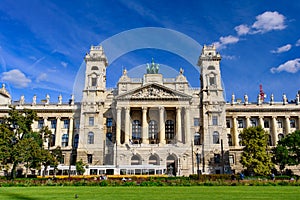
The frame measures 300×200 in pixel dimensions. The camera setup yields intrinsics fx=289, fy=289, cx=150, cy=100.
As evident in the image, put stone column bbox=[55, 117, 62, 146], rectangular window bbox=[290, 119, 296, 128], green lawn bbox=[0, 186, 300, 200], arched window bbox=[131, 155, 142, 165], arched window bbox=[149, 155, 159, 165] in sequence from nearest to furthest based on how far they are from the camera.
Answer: green lawn bbox=[0, 186, 300, 200] → arched window bbox=[131, 155, 142, 165] → arched window bbox=[149, 155, 159, 165] → stone column bbox=[55, 117, 62, 146] → rectangular window bbox=[290, 119, 296, 128]

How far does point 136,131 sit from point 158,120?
6.37 metres

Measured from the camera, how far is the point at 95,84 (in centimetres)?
7594

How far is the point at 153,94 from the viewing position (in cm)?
6969

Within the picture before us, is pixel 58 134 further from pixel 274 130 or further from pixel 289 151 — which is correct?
pixel 274 130

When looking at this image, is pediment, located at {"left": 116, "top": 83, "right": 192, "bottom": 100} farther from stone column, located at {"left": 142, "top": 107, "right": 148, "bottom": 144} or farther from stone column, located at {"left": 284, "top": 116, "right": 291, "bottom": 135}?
stone column, located at {"left": 284, "top": 116, "right": 291, "bottom": 135}

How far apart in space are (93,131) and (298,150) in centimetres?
4601

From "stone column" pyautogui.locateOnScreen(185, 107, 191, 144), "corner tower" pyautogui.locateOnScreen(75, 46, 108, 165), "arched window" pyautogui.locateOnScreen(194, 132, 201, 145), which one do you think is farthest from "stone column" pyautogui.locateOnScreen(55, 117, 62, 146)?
"arched window" pyautogui.locateOnScreen(194, 132, 201, 145)

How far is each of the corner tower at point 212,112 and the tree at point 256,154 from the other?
6.33m

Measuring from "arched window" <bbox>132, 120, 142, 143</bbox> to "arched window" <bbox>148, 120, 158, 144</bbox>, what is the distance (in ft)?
8.19

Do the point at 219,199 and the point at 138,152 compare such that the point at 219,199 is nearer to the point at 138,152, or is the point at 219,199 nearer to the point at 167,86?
the point at 138,152

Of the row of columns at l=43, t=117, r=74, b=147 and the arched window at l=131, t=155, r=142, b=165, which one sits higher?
the row of columns at l=43, t=117, r=74, b=147

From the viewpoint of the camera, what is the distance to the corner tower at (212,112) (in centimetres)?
6812

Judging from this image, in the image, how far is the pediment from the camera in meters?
69.4

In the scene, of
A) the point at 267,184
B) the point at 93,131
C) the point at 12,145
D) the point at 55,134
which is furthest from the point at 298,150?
the point at 55,134
